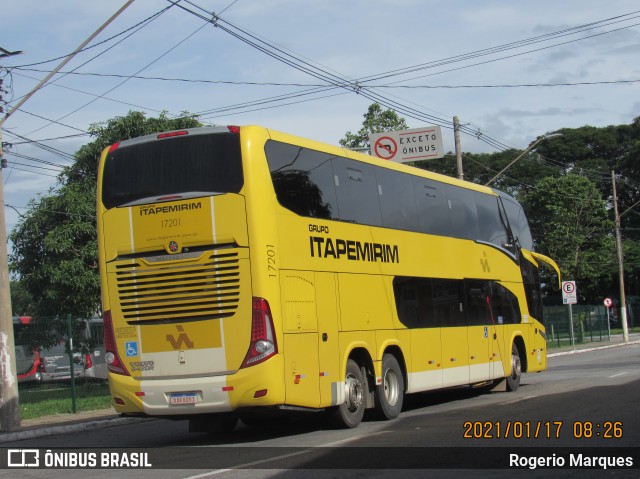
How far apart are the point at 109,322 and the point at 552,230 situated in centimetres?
5636

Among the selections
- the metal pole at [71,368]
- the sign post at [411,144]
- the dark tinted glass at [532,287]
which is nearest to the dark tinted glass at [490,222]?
the dark tinted glass at [532,287]

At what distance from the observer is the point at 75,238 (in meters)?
26.5

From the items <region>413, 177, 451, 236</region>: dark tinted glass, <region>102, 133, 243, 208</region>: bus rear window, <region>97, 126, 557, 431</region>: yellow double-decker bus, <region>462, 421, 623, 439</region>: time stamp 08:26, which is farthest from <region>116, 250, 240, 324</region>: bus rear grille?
<region>413, 177, 451, 236</region>: dark tinted glass

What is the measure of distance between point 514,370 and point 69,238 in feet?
44.6

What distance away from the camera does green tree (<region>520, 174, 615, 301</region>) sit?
64562 mm

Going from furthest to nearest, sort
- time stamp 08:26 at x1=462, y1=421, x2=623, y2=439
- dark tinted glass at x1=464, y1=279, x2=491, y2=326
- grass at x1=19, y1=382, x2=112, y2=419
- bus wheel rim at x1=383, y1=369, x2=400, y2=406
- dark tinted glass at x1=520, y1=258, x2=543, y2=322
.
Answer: dark tinted glass at x1=520, y1=258, x2=543, y2=322
grass at x1=19, y1=382, x2=112, y2=419
dark tinted glass at x1=464, y1=279, x2=491, y2=326
bus wheel rim at x1=383, y1=369, x2=400, y2=406
time stamp 08:26 at x1=462, y1=421, x2=623, y2=439

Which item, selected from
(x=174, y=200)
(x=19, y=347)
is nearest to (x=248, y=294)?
(x=174, y=200)

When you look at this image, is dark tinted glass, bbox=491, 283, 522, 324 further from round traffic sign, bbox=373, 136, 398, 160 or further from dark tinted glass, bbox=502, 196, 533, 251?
round traffic sign, bbox=373, 136, 398, 160

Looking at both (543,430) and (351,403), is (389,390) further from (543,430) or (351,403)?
(543,430)

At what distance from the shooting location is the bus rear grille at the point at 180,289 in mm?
11602

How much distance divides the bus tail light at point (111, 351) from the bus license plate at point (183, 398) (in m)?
0.87

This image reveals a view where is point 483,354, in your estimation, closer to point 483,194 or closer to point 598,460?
point 483,194

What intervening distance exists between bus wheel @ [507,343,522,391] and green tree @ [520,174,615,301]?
149ft

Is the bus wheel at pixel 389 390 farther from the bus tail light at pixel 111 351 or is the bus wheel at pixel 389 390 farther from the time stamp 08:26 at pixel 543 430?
the bus tail light at pixel 111 351
